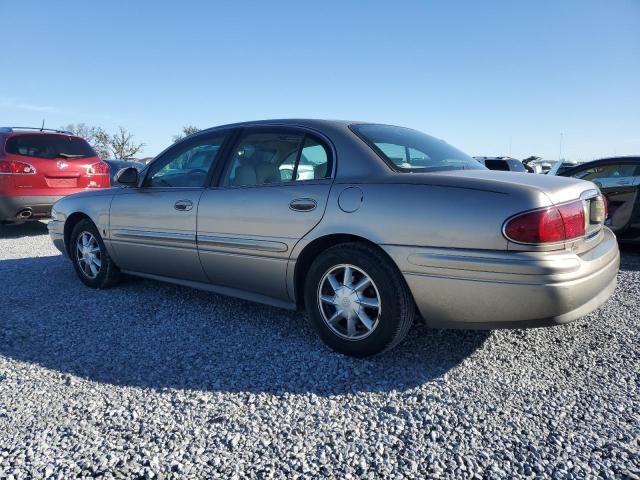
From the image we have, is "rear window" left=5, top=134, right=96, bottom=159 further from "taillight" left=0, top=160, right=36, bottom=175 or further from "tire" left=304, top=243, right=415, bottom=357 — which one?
"tire" left=304, top=243, right=415, bottom=357

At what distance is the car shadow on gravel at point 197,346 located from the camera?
2.60 metres

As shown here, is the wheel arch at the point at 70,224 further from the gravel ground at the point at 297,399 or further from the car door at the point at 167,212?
the gravel ground at the point at 297,399

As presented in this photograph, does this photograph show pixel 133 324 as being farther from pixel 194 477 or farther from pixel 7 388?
pixel 194 477

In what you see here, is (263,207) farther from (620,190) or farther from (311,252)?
(620,190)

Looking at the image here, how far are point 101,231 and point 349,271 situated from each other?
2665 mm

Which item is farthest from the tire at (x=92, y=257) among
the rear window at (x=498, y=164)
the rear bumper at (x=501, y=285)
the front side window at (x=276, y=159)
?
the rear window at (x=498, y=164)

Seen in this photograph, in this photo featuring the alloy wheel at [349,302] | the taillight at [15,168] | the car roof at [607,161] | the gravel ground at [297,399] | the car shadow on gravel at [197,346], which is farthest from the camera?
the taillight at [15,168]

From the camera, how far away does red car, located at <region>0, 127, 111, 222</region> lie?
6.91 metres

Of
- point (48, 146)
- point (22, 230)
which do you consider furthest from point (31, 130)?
point (22, 230)

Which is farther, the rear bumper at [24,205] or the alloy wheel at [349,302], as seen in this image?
the rear bumper at [24,205]

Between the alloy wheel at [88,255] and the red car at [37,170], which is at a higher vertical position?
the red car at [37,170]

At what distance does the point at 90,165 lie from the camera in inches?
305

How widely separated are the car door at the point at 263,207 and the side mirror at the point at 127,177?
940 millimetres

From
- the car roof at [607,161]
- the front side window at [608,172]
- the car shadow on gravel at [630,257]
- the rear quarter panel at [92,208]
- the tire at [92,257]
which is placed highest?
the car roof at [607,161]
